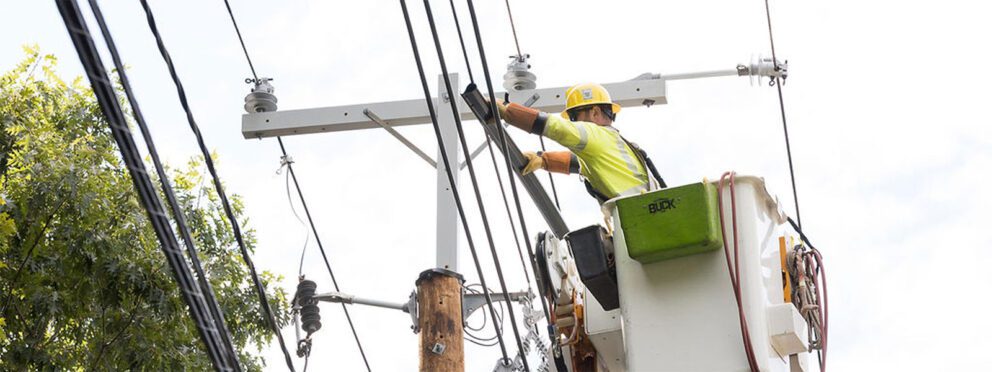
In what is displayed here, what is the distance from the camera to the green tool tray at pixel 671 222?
5344 millimetres

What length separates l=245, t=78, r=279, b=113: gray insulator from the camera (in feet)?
30.3

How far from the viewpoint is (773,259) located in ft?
18.6

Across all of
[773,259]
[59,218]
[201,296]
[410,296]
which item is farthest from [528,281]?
[59,218]

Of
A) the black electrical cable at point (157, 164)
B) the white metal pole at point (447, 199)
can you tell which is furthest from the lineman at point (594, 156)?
the black electrical cable at point (157, 164)

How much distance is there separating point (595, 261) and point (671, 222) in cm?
49

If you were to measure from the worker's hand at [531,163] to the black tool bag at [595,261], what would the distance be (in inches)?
53.7

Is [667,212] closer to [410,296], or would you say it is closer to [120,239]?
[410,296]

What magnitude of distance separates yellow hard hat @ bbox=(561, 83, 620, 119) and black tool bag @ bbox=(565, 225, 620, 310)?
94.1 inches

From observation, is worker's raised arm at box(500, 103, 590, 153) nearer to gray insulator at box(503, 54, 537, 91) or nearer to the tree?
gray insulator at box(503, 54, 537, 91)

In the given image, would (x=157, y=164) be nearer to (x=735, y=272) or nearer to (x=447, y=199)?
(x=735, y=272)

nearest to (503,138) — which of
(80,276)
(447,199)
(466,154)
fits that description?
(466,154)

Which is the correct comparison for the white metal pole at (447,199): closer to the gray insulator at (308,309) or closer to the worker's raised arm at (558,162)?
the worker's raised arm at (558,162)

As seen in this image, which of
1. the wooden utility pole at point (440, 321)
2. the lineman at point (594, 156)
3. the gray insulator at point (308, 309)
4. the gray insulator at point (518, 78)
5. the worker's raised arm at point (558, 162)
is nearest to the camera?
the wooden utility pole at point (440, 321)

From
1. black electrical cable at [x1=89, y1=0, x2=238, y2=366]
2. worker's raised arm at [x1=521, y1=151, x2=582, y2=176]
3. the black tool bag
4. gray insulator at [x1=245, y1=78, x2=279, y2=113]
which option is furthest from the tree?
black electrical cable at [x1=89, y1=0, x2=238, y2=366]
